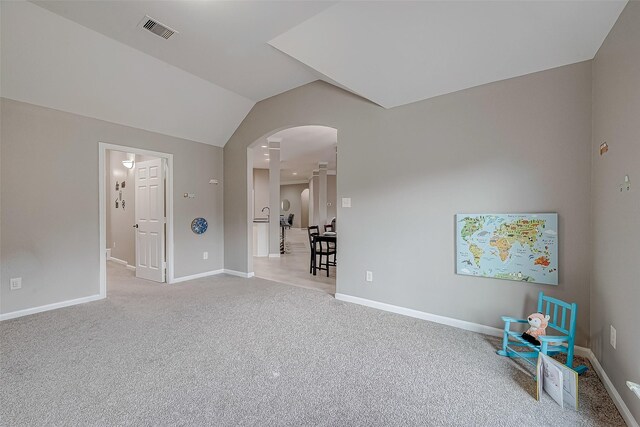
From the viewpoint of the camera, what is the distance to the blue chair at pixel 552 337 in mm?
1973

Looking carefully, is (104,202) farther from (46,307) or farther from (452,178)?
(452,178)

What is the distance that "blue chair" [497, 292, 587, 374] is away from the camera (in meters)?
1.97

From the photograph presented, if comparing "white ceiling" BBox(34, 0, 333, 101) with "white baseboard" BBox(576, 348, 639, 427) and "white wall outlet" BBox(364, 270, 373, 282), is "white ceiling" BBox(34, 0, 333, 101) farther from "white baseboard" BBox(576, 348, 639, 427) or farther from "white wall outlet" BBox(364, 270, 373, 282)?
"white baseboard" BBox(576, 348, 639, 427)

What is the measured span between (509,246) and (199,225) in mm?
4450

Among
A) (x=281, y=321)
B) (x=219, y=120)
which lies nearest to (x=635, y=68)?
(x=281, y=321)

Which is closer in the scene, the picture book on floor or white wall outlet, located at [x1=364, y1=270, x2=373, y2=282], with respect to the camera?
the picture book on floor

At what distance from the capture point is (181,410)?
1593mm

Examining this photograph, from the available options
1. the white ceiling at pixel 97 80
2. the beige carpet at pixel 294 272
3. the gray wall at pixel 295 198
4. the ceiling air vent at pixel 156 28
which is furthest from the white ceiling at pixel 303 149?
the gray wall at pixel 295 198

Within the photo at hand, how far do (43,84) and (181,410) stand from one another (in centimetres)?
360

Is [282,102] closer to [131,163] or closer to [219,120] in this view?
[219,120]

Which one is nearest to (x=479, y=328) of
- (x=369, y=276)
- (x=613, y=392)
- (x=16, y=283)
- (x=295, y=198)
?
(x=613, y=392)

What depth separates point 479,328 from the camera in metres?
2.66

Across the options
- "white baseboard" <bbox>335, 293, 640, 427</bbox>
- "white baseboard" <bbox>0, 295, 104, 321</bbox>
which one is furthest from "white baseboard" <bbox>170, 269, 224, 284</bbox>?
"white baseboard" <bbox>335, 293, 640, 427</bbox>

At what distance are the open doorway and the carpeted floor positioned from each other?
5.14 ft
